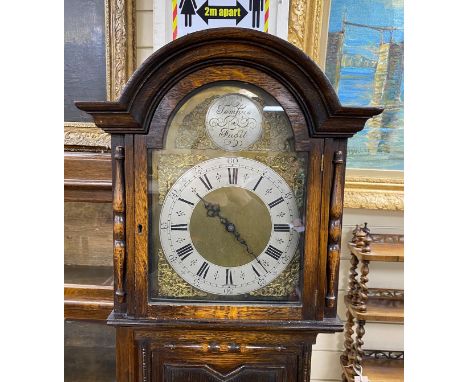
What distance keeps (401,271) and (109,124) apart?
1064 millimetres

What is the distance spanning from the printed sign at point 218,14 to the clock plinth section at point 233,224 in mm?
617

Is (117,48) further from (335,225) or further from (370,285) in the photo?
(370,285)

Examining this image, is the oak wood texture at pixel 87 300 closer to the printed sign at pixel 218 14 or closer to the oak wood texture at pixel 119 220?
the oak wood texture at pixel 119 220

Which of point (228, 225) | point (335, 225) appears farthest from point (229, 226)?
point (335, 225)

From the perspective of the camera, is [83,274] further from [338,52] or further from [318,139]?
[338,52]

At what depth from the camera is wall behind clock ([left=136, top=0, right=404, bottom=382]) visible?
3.88ft

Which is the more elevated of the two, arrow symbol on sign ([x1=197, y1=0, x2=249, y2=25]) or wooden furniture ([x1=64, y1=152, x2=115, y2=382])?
arrow symbol on sign ([x1=197, y1=0, x2=249, y2=25])

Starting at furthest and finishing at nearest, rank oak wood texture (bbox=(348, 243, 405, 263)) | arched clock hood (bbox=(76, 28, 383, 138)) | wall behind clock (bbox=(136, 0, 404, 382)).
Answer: wall behind clock (bbox=(136, 0, 404, 382)) → oak wood texture (bbox=(348, 243, 405, 263)) → arched clock hood (bbox=(76, 28, 383, 138))

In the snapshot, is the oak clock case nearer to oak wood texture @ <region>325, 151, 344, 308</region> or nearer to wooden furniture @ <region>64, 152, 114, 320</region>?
oak wood texture @ <region>325, 151, 344, 308</region>

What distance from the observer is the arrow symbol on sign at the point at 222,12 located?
1071 mm

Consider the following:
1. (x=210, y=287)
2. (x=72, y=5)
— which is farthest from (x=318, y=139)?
(x=72, y=5)

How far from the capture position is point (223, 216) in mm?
768

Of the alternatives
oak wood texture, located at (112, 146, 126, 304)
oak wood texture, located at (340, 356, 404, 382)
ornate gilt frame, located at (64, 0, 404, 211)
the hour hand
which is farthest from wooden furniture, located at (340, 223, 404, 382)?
oak wood texture, located at (112, 146, 126, 304)

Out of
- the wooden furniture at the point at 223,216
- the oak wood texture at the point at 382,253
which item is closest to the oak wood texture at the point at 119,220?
the wooden furniture at the point at 223,216
